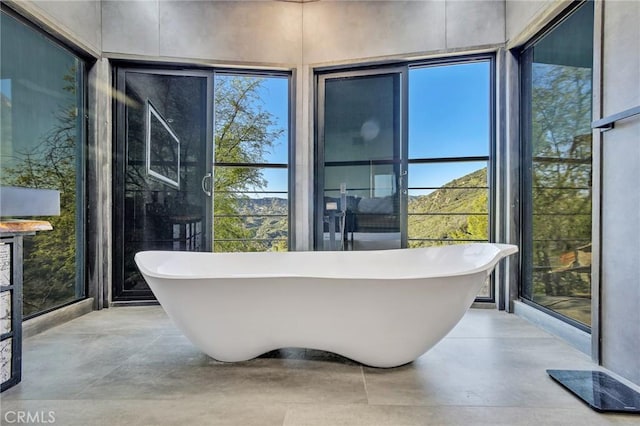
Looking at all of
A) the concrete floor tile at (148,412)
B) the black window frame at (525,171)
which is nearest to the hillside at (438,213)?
the black window frame at (525,171)

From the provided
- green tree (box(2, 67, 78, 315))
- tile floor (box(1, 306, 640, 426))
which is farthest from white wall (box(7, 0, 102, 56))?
tile floor (box(1, 306, 640, 426))

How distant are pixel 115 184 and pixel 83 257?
65cm

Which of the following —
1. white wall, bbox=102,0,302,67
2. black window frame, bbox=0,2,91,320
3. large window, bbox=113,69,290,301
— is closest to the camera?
black window frame, bbox=0,2,91,320

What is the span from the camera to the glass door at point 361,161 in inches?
121

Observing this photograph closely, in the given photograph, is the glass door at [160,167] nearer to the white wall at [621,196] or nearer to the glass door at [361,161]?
the glass door at [361,161]

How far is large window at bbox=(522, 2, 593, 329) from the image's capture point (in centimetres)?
209

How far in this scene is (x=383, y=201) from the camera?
3.11 meters

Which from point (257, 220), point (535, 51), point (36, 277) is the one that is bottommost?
point (36, 277)

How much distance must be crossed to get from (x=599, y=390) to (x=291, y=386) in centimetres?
135

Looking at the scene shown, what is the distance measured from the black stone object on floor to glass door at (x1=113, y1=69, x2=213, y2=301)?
8.59ft

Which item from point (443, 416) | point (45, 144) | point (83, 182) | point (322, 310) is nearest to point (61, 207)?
point (83, 182)

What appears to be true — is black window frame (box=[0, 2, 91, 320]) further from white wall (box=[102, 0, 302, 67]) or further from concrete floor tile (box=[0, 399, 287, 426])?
concrete floor tile (box=[0, 399, 287, 426])

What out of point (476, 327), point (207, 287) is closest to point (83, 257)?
point (207, 287)

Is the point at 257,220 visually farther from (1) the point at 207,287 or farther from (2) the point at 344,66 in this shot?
(1) the point at 207,287
